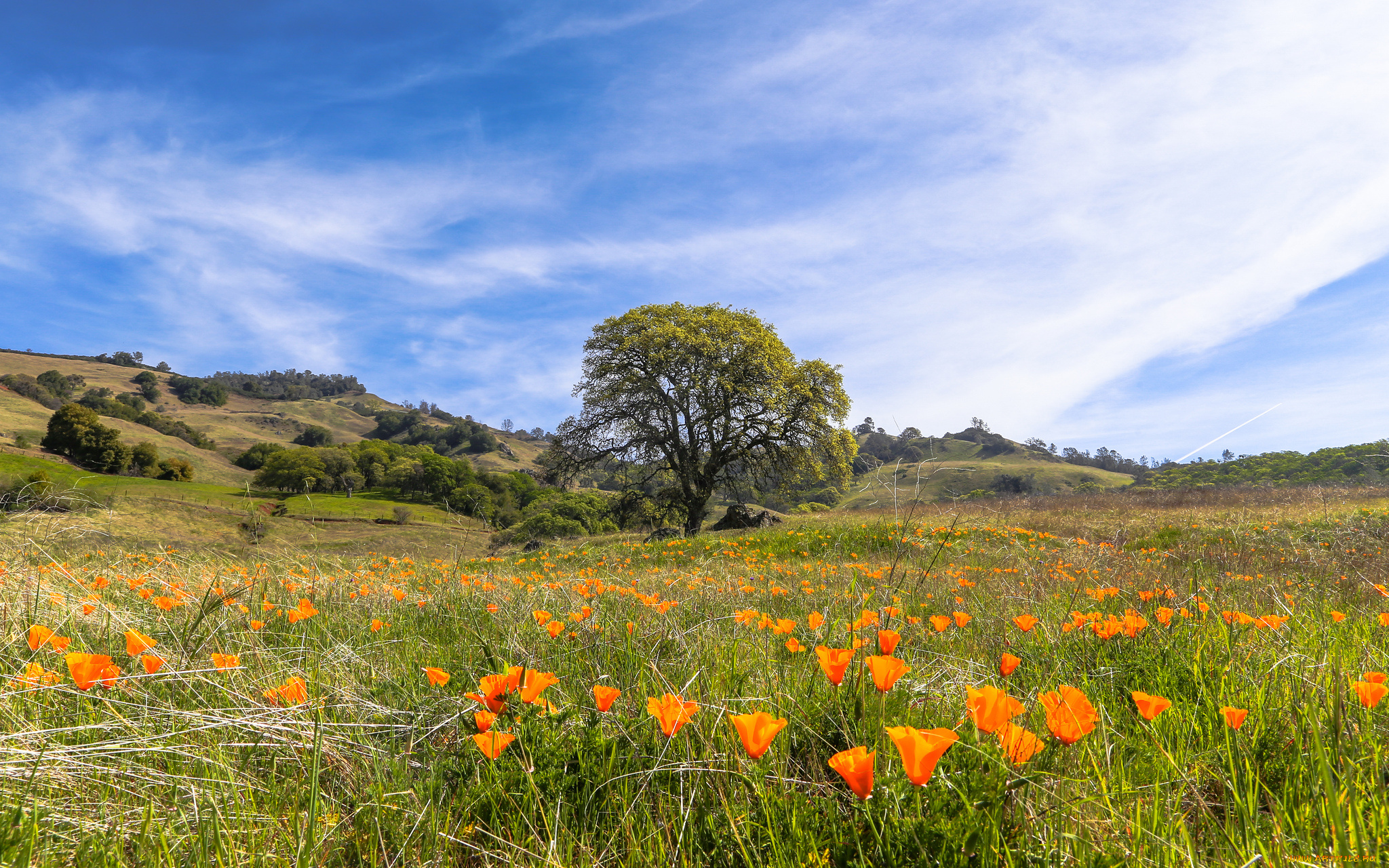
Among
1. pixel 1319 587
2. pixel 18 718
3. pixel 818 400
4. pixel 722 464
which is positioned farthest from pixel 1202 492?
pixel 18 718

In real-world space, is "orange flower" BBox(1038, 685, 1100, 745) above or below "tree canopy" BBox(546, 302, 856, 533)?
below

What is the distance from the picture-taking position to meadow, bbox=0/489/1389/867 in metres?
1.34

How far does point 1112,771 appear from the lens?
171cm

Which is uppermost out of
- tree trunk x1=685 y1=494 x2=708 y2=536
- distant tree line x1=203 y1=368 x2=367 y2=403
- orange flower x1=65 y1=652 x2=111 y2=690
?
distant tree line x1=203 y1=368 x2=367 y2=403

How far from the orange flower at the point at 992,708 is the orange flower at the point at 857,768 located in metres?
0.32

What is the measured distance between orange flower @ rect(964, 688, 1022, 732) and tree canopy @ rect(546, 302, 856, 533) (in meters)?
21.8

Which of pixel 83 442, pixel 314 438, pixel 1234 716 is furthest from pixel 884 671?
pixel 314 438

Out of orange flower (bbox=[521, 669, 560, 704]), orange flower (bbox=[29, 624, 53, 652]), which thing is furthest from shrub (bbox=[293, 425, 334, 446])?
orange flower (bbox=[521, 669, 560, 704])

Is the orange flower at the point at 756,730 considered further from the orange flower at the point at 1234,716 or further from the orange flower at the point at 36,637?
the orange flower at the point at 36,637

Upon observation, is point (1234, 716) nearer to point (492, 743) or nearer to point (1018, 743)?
point (1018, 743)

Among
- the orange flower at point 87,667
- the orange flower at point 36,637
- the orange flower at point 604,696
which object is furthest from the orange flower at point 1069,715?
the orange flower at point 36,637

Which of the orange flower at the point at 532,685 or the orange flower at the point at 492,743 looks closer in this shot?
the orange flower at the point at 492,743

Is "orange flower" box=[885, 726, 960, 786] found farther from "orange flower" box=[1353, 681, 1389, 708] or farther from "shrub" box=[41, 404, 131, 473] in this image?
"shrub" box=[41, 404, 131, 473]

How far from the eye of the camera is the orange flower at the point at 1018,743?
1330 millimetres
